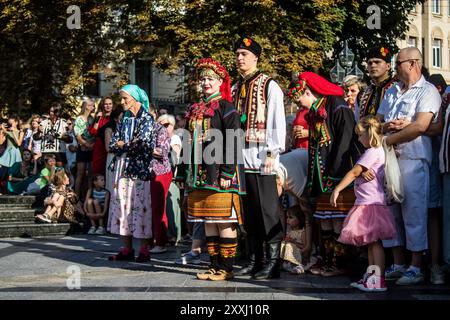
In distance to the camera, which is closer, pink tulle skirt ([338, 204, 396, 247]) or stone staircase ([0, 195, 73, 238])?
pink tulle skirt ([338, 204, 396, 247])

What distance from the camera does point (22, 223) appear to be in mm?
13664

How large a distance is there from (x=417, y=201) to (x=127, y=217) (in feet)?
11.3

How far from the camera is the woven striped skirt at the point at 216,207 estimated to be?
757 cm

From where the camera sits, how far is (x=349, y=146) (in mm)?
7824

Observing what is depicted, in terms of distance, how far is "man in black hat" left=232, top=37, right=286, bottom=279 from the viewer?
25.0ft

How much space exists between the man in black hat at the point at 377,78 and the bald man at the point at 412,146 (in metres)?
0.47

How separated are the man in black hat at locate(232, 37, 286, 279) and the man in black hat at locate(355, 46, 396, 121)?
1.19 m

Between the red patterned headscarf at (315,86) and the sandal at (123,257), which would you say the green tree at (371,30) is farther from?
the red patterned headscarf at (315,86)

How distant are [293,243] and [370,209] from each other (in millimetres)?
1451

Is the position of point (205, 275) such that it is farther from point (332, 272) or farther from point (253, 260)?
point (332, 272)

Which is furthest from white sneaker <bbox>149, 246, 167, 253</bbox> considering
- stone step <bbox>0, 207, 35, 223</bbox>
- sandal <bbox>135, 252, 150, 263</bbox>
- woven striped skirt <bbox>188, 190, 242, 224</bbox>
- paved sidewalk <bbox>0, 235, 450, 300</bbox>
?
stone step <bbox>0, 207, 35, 223</bbox>

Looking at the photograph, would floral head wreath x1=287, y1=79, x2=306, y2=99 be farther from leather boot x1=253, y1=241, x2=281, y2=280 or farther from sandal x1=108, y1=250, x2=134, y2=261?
sandal x1=108, y1=250, x2=134, y2=261
